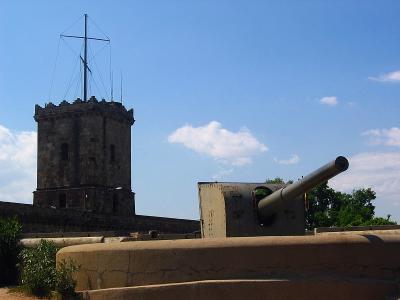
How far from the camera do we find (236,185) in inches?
442

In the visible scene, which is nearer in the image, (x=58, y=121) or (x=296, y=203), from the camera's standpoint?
(x=296, y=203)

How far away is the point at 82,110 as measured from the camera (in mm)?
42406

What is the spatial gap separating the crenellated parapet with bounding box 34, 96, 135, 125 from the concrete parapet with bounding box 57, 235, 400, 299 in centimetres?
3424

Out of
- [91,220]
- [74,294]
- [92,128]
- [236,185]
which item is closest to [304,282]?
[74,294]

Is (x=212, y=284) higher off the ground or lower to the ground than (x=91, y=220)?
lower

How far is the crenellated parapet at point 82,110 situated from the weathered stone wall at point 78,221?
702cm

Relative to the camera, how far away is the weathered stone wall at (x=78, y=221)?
30.5 m

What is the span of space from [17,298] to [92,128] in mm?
32215

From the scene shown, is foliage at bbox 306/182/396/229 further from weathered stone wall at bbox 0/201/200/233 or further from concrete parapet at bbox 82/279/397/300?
concrete parapet at bbox 82/279/397/300

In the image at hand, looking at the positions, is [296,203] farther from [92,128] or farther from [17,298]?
[92,128]

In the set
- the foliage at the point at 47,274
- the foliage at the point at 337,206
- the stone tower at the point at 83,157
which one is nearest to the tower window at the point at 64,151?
the stone tower at the point at 83,157

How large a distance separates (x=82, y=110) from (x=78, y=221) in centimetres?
970

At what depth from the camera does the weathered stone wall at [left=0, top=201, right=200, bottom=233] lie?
100 feet

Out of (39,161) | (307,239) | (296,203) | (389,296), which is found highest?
(39,161)
